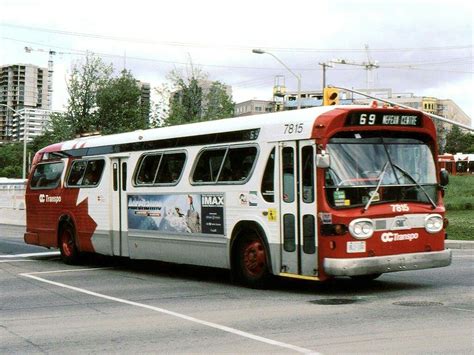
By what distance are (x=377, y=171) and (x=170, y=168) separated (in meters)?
4.53

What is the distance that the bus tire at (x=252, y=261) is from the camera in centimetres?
1173

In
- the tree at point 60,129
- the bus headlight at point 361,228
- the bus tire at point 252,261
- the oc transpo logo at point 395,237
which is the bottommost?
the bus tire at point 252,261

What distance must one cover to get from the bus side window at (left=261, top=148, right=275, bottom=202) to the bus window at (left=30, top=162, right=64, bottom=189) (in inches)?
311

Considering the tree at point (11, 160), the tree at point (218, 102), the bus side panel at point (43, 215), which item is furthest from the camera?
the tree at point (11, 160)

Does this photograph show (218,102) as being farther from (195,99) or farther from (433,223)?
(433,223)

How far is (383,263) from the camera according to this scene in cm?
1072

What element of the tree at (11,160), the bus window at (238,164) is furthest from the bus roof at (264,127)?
the tree at (11,160)

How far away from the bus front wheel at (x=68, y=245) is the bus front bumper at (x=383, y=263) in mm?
8371

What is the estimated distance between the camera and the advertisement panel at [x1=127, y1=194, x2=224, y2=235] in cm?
1280

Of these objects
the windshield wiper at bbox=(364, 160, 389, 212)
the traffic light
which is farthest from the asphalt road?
the traffic light

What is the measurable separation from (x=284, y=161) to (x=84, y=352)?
5128 mm

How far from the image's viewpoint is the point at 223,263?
1259cm

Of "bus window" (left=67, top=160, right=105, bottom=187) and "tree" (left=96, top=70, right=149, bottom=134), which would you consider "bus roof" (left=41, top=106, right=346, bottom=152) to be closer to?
"bus window" (left=67, top=160, right=105, bottom=187)

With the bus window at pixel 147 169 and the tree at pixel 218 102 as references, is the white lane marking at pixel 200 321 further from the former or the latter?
the tree at pixel 218 102
